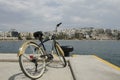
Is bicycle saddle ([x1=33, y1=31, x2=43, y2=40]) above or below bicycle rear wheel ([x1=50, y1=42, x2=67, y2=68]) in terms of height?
above

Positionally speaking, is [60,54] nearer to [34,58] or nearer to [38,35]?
[38,35]

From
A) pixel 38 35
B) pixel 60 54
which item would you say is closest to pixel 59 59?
pixel 60 54

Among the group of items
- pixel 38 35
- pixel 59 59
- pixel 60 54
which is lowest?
pixel 59 59

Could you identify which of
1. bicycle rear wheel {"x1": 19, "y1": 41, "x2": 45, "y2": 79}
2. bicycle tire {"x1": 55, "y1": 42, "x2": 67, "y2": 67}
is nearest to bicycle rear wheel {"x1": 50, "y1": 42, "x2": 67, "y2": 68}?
bicycle tire {"x1": 55, "y1": 42, "x2": 67, "y2": 67}

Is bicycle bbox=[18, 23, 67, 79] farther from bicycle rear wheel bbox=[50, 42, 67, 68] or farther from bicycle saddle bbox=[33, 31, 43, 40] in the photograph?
bicycle rear wheel bbox=[50, 42, 67, 68]

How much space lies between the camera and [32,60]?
18.9ft

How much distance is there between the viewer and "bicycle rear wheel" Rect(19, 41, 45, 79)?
5.38m

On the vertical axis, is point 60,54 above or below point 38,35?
below

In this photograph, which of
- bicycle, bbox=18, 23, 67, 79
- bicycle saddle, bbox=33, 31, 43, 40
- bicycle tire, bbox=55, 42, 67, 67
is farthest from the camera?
bicycle tire, bbox=55, 42, 67, 67

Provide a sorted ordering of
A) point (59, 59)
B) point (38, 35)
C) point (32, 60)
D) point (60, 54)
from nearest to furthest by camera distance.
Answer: point (32, 60)
point (38, 35)
point (60, 54)
point (59, 59)

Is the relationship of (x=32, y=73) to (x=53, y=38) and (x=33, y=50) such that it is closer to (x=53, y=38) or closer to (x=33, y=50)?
(x=33, y=50)

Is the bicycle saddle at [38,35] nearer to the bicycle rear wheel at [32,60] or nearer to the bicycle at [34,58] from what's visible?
the bicycle at [34,58]

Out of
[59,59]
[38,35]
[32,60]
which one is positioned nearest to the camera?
[32,60]

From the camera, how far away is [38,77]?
18.6 ft
